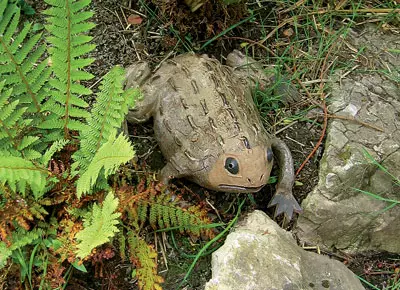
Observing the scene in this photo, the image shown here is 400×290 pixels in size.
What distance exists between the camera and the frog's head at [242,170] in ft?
11.0

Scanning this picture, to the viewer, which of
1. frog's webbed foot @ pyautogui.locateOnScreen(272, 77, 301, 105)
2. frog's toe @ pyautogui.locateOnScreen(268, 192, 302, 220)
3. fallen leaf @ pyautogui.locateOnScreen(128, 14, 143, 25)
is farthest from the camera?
fallen leaf @ pyautogui.locateOnScreen(128, 14, 143, 25)

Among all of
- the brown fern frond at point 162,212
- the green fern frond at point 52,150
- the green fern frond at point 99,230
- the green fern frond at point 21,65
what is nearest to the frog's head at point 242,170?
the brown fern frond at point 162,212

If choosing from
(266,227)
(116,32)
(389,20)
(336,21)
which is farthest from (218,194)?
(389,20)

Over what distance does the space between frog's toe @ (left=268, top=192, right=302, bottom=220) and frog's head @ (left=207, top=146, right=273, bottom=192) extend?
12.0 inches

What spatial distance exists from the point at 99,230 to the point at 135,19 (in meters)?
2.10

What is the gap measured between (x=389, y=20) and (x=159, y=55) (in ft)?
6.69

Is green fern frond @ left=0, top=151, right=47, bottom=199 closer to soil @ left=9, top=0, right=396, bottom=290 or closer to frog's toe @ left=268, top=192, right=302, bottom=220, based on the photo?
soil @ left=9, top=0, right=396, bottom=290

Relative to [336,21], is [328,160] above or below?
below

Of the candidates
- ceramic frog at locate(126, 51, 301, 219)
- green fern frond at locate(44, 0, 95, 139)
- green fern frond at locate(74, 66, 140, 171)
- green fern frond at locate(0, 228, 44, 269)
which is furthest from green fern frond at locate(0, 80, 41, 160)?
ceramic frog at locate(126, 51, 301, 219)

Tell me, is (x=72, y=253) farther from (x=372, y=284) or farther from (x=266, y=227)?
(x=372, y=284)

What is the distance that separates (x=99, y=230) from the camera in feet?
9.12

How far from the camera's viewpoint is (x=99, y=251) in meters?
3.14

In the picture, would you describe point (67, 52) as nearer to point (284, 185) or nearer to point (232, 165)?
point (232, 165)

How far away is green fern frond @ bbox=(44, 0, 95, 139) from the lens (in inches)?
123
